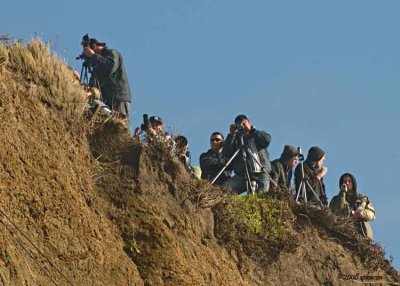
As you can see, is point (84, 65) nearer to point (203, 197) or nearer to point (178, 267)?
point (203, 197)

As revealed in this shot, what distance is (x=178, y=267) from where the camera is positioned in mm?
15508

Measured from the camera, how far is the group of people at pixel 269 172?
19266 millimetres

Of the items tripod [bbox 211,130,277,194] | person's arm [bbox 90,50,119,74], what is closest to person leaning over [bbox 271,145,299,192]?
tripod [bbox 211,130,277,194]

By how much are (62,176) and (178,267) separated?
2.17 m

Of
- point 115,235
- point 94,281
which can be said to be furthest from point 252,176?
point 94,281

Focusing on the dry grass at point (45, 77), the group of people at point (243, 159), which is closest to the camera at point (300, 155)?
the group of people at point (243, 159)

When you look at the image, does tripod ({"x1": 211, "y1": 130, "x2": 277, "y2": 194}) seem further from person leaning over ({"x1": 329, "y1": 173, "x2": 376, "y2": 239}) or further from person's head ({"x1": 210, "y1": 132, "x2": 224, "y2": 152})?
person leaning over ({"x1": 329, "y1": 173, "x2": 376, "y2": 239})

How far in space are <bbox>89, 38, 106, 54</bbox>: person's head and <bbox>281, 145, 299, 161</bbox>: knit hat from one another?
400 centimetres

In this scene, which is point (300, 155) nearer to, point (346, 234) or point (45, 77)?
point (346, 234)

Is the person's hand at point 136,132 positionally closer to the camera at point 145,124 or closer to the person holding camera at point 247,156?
the camera at point 145,124

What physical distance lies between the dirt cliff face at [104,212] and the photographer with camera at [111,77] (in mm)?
1217

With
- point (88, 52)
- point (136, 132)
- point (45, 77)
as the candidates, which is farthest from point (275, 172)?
point (45, 77)

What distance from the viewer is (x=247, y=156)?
63.4ft

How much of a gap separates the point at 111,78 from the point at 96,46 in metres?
0.81
